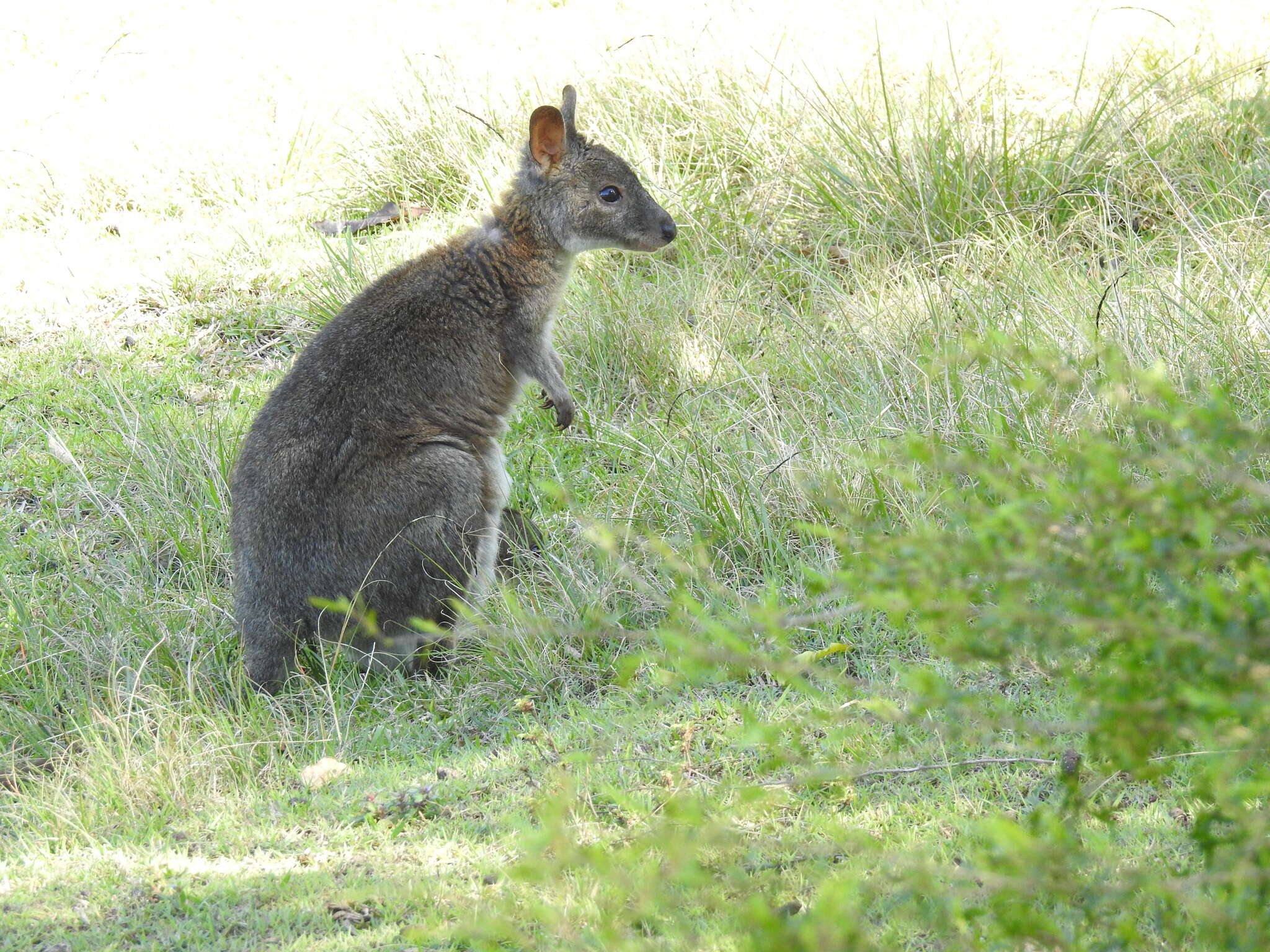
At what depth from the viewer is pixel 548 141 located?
519 cm

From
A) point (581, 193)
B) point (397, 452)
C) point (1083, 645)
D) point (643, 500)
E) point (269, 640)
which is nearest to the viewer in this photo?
point (1083, 645)

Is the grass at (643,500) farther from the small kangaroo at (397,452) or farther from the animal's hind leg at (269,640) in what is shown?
the small kangaroo at (397,452)

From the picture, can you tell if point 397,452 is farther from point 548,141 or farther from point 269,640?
point 548,141

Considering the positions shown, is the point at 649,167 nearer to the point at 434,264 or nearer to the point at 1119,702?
the point at 434,264

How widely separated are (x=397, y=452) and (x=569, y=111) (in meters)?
1.81

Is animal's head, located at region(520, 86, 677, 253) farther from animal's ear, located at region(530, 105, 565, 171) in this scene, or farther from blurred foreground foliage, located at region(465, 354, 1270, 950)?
blurred foreground foliage, located at region(465, 354, 1270, 950)

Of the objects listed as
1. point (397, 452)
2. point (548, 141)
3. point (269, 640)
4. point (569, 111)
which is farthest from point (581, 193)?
point (269, 640)

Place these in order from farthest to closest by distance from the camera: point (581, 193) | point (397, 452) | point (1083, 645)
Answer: point (581, 193), point (397, 452), point (1083, 645)

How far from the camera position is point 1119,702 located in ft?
4.83

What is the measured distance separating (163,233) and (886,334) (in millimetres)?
5282

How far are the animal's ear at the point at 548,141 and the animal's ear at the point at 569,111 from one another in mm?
59

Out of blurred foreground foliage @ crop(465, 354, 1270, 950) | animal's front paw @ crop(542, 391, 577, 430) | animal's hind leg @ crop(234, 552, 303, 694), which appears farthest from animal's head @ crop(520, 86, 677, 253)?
blurred foreground foliage @ crop(465, 354, 1270, 950)

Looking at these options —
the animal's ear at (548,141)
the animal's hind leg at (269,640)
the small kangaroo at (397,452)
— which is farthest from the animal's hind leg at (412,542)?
the animal's ear at (548,141)

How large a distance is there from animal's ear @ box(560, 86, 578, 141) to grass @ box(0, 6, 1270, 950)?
1.15m
